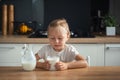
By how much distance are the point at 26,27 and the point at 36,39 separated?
1.72ft

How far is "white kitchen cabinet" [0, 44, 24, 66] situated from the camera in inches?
123

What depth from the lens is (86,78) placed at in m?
1.67

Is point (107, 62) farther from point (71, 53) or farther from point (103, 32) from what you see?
point (71, 53)

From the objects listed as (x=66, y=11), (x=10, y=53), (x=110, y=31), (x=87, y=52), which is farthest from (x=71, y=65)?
(x=66, y=11)

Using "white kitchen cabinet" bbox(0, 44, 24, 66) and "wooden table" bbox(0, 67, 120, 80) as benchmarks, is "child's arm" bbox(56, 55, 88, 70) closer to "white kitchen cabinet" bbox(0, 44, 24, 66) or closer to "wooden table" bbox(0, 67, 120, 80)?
"wooden table" bbox(0, 67, 120, 80)

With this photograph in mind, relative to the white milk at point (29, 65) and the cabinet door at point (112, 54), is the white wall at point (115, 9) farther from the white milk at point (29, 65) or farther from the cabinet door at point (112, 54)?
the white milk at point (29, 65)

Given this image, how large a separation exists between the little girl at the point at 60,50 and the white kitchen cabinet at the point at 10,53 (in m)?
0.96

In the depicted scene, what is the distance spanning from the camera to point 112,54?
3174 millimetres

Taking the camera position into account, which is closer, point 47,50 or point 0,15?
point 47,50

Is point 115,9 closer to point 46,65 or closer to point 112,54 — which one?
point 112,54

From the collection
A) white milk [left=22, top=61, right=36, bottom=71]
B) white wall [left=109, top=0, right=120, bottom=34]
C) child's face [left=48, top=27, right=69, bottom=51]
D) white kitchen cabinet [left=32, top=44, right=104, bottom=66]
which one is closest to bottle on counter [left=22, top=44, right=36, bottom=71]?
white milk [left=22, top=61, right=36, bottom=71]

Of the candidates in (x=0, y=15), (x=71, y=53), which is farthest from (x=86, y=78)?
(x=0, y=15)

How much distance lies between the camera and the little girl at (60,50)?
1939 millimetres

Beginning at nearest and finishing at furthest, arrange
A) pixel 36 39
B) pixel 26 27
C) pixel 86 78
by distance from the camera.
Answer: pixel 86 78 < pixel 36 39 < pixel 26 27
